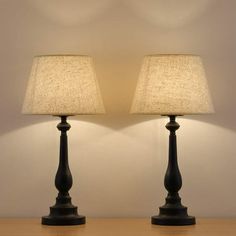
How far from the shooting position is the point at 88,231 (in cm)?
217

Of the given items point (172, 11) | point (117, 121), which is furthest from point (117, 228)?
point (172, 11)

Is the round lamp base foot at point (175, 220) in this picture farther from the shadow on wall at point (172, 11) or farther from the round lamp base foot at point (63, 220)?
the shadow on wall at point (172, 11)

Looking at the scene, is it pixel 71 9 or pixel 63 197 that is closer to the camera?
pixel 63 197

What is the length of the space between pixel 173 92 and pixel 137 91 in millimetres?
134

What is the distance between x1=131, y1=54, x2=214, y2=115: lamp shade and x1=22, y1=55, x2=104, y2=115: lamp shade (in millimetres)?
166

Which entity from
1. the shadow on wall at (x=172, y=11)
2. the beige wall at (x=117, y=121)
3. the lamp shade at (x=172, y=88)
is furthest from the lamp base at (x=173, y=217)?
the shadow on wall at (x=172, y=11)

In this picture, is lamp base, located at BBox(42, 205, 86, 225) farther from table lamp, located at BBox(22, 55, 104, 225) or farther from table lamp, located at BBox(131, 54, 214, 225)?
table lamp, located at BBox(131, 54, 214, 225)

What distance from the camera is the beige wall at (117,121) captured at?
2.51m

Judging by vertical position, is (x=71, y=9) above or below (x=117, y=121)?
above

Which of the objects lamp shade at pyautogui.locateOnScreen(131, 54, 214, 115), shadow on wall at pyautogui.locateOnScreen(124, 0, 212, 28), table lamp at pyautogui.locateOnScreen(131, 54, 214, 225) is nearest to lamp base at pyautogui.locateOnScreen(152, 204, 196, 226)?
table lamp at pyautogui.locateOnScreen(131, 54, 214, 225)

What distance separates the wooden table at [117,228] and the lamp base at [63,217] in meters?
0.03

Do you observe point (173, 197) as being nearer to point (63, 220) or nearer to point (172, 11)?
point (63, 220)

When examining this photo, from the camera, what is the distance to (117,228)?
2.23 m

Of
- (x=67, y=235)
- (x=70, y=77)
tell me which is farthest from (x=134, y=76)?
(x=67, y=235)
